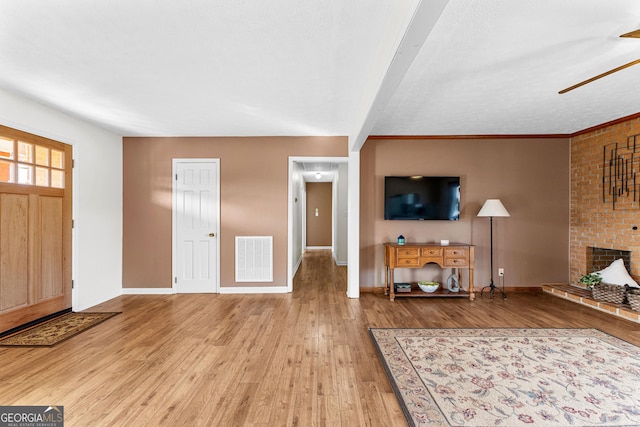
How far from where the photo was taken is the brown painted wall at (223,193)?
4.98 meters

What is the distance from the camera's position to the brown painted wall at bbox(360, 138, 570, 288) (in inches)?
199

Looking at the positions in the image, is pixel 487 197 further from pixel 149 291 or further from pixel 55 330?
pixel 55 330

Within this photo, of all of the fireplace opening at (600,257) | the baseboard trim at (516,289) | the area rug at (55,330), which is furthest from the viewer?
the baseboard trim at (516,289)

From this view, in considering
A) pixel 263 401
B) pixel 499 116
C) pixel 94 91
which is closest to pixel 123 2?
pixel 94 91

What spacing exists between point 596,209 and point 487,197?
1.45 meters

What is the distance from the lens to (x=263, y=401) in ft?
6.99

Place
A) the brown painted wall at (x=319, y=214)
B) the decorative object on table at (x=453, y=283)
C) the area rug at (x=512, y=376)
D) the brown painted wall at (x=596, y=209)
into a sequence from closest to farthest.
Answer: the area rug at (x=512, y=376) < the brown painted wall at (x=596, y=209) < the decorative object on table at (x=453, y=283) < the brown painted wall at (x=319, y=214)

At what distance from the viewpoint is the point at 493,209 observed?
15.0ft

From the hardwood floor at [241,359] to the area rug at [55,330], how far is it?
0.43ft

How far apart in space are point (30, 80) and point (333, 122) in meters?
3.20

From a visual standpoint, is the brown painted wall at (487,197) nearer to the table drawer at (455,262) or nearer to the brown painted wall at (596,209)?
the brown painted wall at (596,209)

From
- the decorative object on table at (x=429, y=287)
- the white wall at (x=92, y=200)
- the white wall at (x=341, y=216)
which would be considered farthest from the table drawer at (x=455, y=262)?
the white wall at (x=92, y=200)

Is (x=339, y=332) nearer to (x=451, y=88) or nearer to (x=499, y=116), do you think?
(x=451, y=88)

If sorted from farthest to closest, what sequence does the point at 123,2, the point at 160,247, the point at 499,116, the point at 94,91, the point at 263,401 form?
the point at 160,247, the point at 499,116, the point at 94,91, the point at 263,401, the point at 123,2
